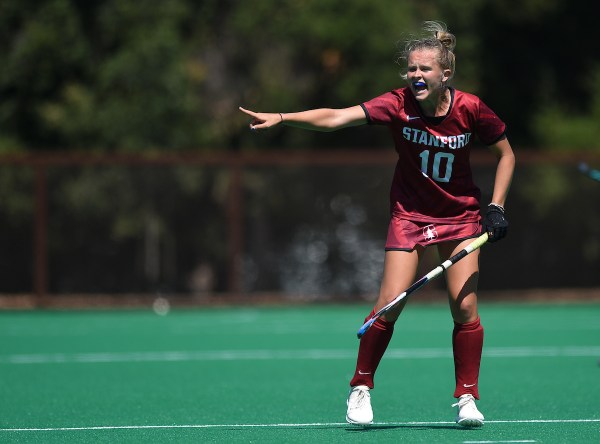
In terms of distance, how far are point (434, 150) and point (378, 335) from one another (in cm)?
107

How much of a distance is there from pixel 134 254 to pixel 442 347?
26.6ft

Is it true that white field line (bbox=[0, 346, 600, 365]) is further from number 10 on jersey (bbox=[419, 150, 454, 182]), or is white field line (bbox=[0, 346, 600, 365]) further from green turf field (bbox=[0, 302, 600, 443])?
number 10 on jersey (bbox=[419, 150, 454, 182])

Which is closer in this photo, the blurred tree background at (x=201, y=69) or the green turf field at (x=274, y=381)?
the green turf field at (x=274, y=381)

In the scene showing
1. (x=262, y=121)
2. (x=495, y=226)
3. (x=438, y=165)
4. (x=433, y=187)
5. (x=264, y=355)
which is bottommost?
(x=264, y=355)

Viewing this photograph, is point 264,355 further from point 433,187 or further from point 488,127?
point 488,127

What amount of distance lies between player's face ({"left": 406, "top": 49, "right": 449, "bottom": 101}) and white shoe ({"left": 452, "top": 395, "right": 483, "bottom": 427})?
1650mm

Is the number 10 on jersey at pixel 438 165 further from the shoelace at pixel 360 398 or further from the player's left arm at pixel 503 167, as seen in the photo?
the shoelace at pixel 360 398

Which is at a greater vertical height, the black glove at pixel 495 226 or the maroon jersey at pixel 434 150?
the maroon jersey at pixel 434 150

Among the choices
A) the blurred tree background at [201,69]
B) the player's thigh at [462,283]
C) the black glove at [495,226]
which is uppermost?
the blurred tree background at [201,69]

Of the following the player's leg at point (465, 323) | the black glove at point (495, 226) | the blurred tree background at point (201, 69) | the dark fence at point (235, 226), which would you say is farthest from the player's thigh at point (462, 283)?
the blurred tree background at point (201, 69)

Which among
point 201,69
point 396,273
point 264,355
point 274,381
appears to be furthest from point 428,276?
point 201,69

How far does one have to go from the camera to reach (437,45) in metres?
6.48

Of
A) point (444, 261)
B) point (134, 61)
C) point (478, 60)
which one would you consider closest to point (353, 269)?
point (134, 61)

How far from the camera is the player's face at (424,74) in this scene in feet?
21.0
